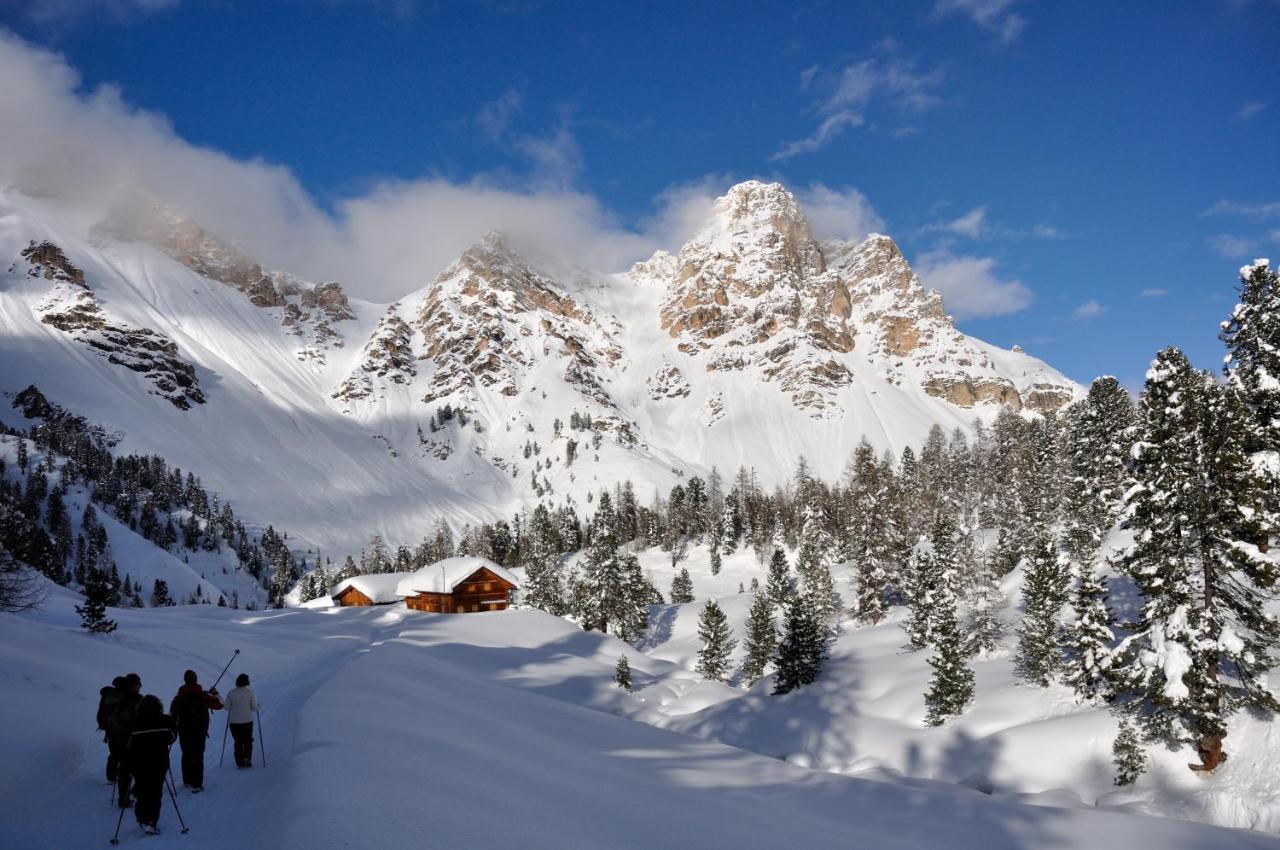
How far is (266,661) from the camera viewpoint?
26.3 meters

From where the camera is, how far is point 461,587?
214ft

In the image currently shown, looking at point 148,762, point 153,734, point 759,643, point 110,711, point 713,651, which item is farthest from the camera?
point 759,643

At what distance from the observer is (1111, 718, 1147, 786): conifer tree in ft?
73.3

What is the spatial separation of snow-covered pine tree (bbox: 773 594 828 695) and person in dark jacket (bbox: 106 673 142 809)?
40.9m

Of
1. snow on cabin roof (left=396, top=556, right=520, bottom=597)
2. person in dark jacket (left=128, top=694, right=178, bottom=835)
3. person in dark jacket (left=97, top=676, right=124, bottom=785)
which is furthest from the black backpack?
snow on cabin roof (left=396, top=556, right=520, bottom=597)

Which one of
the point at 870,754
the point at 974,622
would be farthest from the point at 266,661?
the point at 974,622

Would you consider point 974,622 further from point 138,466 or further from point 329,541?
point 138,466

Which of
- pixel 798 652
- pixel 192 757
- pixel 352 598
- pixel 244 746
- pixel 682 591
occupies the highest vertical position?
pixel 192 757

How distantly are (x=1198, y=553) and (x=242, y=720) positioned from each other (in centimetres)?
2719

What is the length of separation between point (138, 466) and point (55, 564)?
9023 centimetres

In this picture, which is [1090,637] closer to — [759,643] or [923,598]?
[923,598]

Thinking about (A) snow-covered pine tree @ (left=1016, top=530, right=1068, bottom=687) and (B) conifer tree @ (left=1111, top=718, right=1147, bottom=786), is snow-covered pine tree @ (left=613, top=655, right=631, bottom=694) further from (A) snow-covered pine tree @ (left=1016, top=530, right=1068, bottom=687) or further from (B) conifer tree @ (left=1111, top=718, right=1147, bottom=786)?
(B) conifer tree @ (left=1111, top=718, right=1147, bottom=786)

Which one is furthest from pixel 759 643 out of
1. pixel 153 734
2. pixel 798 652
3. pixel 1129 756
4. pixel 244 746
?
pixel 153 734

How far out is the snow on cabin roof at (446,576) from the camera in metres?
65.1
